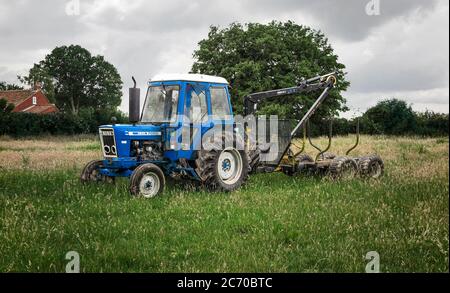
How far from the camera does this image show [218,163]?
11719 mm

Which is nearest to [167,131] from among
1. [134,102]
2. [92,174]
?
[134,102]

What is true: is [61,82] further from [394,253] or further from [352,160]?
[394,253]

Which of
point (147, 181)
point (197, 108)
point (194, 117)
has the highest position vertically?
point (197, 108)

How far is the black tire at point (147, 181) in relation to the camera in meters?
10.3

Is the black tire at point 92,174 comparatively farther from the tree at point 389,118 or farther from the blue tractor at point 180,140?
the tree at point 389,118

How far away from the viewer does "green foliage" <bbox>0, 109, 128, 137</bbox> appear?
114ft

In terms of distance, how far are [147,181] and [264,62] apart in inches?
1106

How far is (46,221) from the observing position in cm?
830

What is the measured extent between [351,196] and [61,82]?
49.1m

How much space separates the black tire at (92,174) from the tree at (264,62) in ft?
74.2

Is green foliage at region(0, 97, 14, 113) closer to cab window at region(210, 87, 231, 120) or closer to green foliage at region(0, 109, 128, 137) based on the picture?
green foliage at region(0, 109, 128, 137)

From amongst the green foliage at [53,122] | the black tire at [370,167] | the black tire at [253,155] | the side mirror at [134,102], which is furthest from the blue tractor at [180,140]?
the green foliage at [53,122]

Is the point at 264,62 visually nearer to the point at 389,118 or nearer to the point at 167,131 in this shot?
the point at 389,118

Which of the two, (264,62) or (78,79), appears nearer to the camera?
(264,62)
